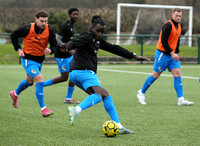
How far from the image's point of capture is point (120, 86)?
40.3 feet

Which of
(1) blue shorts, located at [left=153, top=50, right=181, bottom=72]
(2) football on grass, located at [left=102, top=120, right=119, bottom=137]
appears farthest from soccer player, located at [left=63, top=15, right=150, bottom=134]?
(1) blue shorts, located at [left=153, top=50, right=181, bottom=72]

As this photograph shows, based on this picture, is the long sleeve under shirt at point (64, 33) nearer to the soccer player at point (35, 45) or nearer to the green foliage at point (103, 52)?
the soccer player at point (35, 45)

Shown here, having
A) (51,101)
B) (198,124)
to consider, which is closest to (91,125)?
(198,124)

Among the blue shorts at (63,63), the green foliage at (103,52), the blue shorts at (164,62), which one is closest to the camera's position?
the blue shorts at (164,62)

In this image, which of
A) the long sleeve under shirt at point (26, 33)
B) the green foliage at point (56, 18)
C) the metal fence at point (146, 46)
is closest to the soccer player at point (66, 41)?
the long sleeve under shirt at point (26, 33)

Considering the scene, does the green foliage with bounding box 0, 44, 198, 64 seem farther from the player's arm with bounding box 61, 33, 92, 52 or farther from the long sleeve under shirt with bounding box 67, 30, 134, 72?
the player's arm with bounding box 61, 33, 92, 52

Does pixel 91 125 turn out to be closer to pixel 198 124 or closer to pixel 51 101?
pixel 198 124

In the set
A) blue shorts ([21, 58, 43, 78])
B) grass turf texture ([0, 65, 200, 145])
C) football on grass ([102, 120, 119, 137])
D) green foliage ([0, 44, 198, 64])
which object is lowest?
green foliage ([0, 44, 198, 64])

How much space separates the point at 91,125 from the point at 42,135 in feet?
3.30

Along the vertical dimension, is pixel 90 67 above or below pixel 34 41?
below

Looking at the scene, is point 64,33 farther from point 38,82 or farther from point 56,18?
point 56,18

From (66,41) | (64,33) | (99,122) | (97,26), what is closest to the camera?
(97,26)

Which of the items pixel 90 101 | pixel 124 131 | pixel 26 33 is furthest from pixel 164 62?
pixel 90 101

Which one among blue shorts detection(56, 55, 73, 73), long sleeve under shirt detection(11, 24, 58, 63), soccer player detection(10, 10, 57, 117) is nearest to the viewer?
soccer player detection(10, 10, 57, 117)
